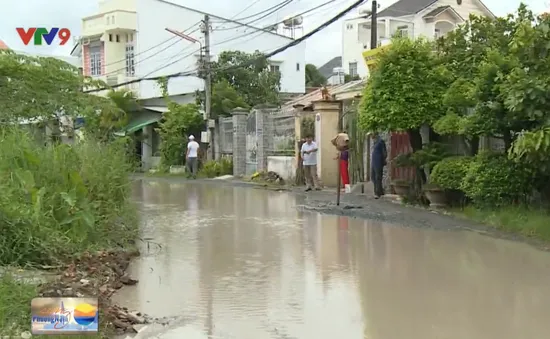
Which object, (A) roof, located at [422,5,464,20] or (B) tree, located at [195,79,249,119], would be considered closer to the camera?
(B) tree, located at [195,79,249,119]

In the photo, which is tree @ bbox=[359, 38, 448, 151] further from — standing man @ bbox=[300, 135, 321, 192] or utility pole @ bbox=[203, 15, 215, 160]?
utility pole @ bbox=[203, 15, 215, 160]

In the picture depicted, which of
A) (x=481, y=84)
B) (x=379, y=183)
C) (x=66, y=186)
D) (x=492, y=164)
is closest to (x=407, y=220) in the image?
(x=492, y=164)

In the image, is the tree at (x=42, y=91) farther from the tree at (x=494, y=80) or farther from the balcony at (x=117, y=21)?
the balcony at (x=117, y=21)

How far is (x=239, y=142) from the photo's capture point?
27.8m

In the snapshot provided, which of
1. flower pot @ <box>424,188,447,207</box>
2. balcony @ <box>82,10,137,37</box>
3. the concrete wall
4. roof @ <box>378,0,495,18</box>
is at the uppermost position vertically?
roof @ <box>378,0,495,18</box>

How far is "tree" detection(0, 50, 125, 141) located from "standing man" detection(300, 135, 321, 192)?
17.7 ft

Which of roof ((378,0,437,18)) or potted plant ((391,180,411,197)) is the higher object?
roof ((378,0,437,18))

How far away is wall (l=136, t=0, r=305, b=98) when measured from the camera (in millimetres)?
40125

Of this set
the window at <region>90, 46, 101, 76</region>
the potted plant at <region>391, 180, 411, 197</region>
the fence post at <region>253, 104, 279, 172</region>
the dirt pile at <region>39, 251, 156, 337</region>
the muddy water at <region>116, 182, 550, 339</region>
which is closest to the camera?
the dirt pile at <region>39, 251, 156, 337</region>

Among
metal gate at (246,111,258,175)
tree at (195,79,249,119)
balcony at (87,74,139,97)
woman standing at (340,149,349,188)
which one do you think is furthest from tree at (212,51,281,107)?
woman standing at (340,149,349,188)

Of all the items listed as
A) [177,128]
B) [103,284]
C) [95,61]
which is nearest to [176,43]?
[95,61]

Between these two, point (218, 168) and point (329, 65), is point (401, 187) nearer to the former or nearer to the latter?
point (218, 168)

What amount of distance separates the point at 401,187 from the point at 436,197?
5.41ft

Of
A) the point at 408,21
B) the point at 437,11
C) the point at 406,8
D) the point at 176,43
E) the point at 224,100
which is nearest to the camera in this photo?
the point at 224,100
